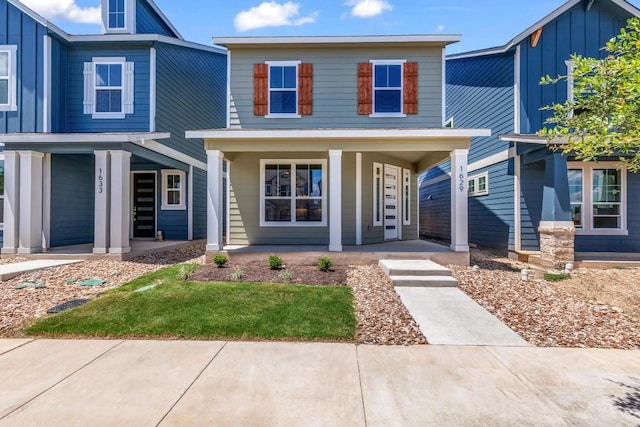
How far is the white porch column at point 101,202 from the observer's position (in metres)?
8.18

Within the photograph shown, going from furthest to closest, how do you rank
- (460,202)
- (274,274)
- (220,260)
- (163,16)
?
(163,16)
(460,202)
(220,260)
(274,274)

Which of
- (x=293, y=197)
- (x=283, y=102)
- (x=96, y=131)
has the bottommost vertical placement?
(x=293, y=197)

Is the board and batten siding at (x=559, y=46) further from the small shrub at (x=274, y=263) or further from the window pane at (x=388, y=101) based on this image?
the small shrub at (x=274, y=263)

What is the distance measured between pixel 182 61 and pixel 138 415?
11737 mm

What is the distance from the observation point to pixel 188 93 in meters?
12.0

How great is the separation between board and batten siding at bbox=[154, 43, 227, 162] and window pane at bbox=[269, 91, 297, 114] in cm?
371

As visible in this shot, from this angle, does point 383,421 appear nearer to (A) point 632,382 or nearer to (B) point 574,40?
(A) point 632,382

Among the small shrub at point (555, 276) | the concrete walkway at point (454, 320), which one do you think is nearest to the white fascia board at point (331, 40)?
the small shrub at point (555, 276)

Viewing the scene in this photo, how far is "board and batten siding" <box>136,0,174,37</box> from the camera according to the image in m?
11.1

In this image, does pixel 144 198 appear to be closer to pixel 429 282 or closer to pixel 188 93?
pixel 188 93

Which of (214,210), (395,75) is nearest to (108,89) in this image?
(214,210)

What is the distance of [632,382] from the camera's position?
9.71 feet

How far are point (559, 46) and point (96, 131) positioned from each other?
44.5 ft

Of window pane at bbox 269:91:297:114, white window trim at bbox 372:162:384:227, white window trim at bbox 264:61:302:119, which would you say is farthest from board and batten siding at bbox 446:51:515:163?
window pane at bbox 269:91:297:114
